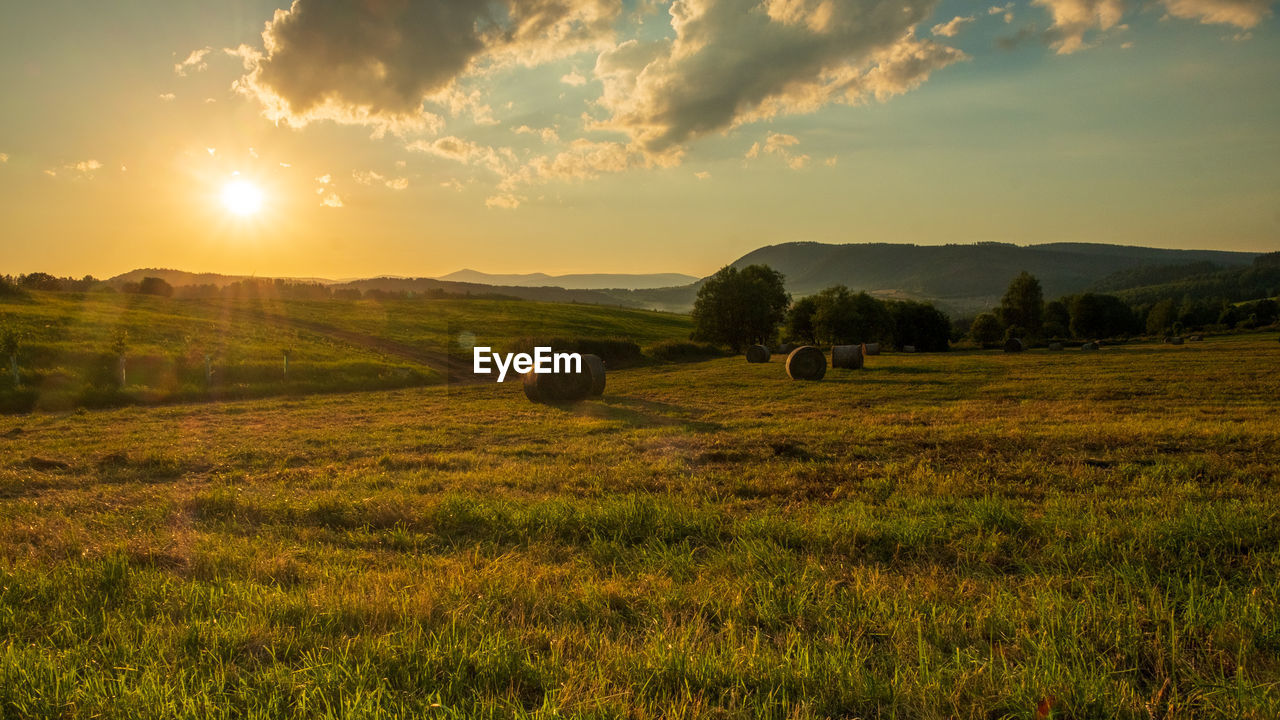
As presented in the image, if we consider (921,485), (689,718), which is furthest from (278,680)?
(921,485)

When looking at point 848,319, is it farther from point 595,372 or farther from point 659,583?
point 659,583

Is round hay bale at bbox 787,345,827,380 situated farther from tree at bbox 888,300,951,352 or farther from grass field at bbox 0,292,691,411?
tree at bbox 888,300,951,352

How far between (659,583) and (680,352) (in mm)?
51518

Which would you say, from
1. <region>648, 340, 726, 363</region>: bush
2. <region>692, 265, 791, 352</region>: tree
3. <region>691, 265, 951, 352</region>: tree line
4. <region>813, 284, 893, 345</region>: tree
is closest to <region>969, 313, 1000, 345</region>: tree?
<region>691, 265, 951, 352</region>: tree line

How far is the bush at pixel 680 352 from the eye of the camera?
5344 cm

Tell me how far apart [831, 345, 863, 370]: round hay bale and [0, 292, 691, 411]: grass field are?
2500cm

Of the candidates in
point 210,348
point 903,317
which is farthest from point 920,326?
point 210,348

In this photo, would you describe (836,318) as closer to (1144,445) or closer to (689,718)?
(1144,445)

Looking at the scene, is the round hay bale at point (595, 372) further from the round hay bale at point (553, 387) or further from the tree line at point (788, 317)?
the tree line at point (788, 317)

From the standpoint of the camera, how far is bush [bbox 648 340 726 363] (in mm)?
53438

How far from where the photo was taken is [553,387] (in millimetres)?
22984

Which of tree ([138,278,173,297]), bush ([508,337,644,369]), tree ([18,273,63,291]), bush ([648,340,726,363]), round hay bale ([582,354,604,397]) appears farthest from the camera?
tree ([138,278,173,297])

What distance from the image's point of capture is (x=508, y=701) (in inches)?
105

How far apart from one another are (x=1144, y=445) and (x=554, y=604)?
1112cm
